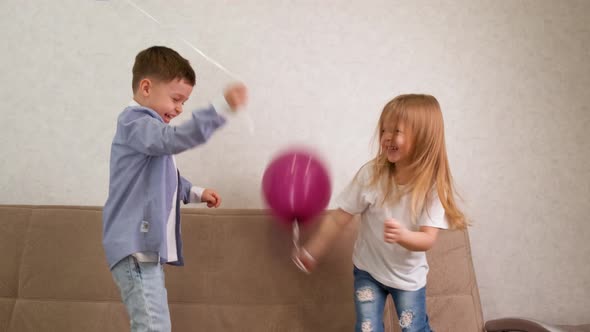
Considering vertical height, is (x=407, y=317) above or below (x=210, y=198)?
below

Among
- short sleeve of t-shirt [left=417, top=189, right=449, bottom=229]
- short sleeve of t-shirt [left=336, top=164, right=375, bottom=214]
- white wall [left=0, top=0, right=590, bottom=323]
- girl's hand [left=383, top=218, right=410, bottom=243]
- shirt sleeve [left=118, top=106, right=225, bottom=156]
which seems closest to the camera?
shirt sleeve [left=118, top=106, right=225, bottom=156]

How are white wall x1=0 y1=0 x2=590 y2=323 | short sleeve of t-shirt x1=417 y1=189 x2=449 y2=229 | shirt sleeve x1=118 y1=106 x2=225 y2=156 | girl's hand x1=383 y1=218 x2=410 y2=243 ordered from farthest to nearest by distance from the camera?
white wall x1=0 y1=0 x2=590 y2=323 < short sleeve of t-shirt x1=417 y1=189 x2=449 y2=229 < girl's hand x1=383 y1=218 x2=410 y2=243 < shirt sleeve x1=118 y1=106 x2=225 y2=156

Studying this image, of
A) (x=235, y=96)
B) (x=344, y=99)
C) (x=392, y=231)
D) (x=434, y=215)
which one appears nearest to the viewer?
(x=235, y=96)

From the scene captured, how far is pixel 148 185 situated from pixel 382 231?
79 centimetres

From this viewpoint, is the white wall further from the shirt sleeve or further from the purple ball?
the shirt sleeve

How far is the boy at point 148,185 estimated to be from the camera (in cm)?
128

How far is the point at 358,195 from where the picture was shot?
1.66m

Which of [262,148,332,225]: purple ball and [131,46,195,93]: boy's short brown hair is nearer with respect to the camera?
[131,46,195,93]: boy's short brown hair

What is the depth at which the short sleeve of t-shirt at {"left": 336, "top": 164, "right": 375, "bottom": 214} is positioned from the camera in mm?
1652

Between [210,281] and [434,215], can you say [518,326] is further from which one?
[210,281]

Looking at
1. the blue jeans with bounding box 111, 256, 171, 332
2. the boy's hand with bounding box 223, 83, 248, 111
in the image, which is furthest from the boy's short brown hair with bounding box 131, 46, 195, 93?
the blue jeans with bounding box 111, 256, 171, 332

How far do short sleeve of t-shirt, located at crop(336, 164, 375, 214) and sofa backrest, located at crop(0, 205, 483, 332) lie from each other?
0.19m

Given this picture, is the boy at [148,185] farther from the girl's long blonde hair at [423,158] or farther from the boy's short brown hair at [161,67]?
the girl's long blonde hair at [423,158]

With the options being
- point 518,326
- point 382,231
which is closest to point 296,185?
point 382,231
